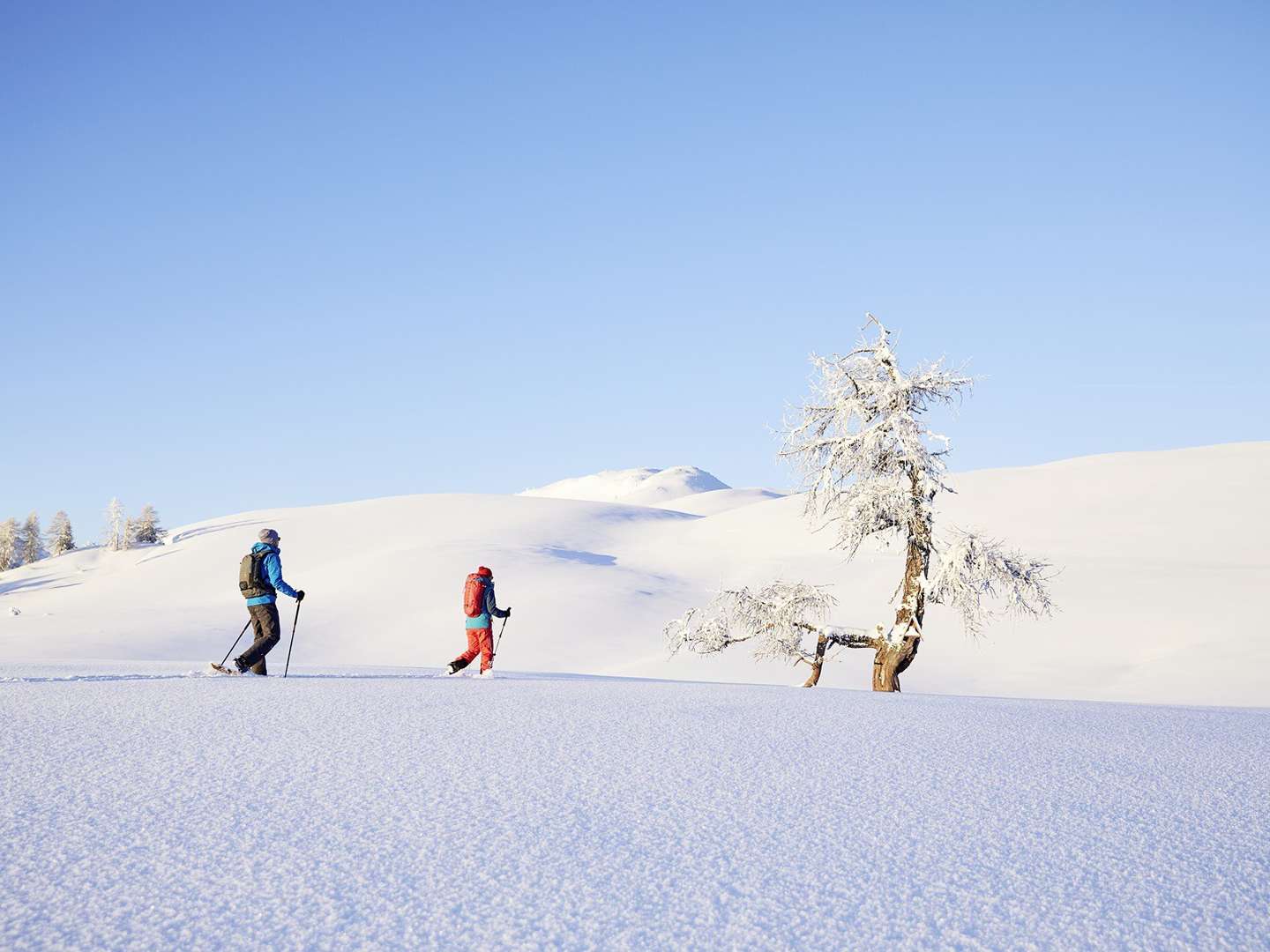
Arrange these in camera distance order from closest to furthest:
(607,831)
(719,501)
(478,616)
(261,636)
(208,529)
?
(607,831) → (261,636) → (478,616) → (208,529) → (719,501)

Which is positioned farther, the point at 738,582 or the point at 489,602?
the point at 738,582

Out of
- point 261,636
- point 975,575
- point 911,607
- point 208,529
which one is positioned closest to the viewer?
point 261,636

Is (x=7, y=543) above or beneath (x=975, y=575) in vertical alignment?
above

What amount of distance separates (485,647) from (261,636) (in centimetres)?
290

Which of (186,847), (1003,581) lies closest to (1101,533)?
(1003,581)

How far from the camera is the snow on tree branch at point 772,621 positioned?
55.3 feet

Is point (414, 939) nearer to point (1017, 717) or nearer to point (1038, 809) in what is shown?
point (1038, 809)

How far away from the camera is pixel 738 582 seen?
4941cm

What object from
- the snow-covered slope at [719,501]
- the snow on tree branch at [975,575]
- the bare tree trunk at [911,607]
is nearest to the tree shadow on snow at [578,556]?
the bare tree trunk at [911,607]

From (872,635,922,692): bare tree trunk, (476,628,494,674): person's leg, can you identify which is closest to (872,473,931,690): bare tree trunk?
(872,635,922,692): bare tree trunk

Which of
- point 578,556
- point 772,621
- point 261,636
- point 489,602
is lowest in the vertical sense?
point 772,621

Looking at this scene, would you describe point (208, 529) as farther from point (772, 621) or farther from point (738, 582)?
point (772, 621)

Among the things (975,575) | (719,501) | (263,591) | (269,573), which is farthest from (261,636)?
(719,501)

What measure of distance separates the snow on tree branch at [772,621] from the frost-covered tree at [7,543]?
368 ft
